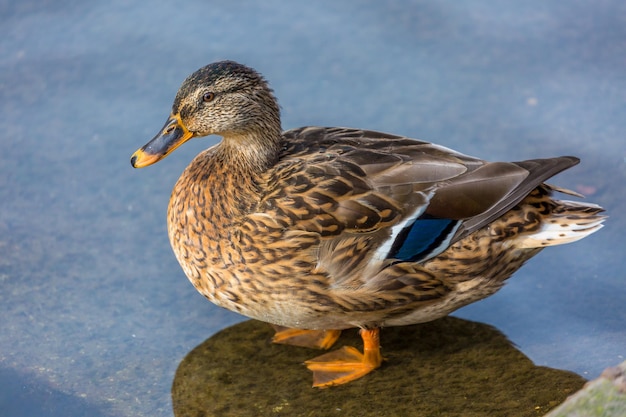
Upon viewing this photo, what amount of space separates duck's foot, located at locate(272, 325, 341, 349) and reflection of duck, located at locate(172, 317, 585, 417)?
0.05 meters

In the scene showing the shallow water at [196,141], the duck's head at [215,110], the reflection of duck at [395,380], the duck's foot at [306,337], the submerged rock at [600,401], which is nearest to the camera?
the submerged rock at [600,401]

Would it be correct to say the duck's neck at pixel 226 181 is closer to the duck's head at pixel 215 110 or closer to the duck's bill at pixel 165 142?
the duck's head at pixel 215 110

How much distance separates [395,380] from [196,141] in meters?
2.43

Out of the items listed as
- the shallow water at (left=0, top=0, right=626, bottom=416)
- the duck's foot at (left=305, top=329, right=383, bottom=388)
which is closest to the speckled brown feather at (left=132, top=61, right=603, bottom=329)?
the duck's foot at (left=305, top=329, right=383, bottom=388)

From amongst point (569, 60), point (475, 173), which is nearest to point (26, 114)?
point (475, 173)

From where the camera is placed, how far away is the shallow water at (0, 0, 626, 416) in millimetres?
5430

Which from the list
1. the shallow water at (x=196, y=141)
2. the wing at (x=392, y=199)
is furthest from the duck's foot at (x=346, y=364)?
the shallow water at (x=196, y=141)

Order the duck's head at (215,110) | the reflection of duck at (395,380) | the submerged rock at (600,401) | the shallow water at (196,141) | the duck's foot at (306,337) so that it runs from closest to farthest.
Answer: the submerged rock at (600,401) → the reflection of duck at (395,380) → the duck's head at (215,110) → the shallow water at (196,141) → the duck's foot at (306,337)

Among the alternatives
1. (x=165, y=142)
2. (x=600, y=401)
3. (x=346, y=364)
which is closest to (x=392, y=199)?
(x=346, y=364)

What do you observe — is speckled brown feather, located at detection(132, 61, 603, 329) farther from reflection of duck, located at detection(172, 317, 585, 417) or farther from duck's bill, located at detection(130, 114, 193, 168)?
reflection of duck, located at detection(172, 317, 585, 417)

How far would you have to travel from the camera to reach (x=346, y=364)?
5.44 m

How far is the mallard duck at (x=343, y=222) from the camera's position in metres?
5.16

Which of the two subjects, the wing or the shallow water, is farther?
the shallow water

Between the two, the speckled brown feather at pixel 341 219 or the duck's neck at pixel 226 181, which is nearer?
the speckled brown feather at pixel 341 219
